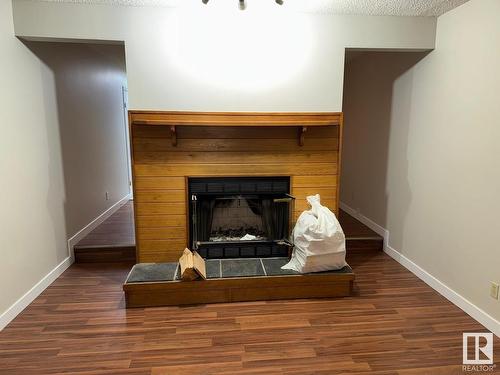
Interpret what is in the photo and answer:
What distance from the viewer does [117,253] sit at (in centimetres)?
349

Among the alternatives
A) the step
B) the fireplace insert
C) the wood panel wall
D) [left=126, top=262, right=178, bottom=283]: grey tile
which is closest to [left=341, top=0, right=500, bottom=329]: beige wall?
the wood panel wall

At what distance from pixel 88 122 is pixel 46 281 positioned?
2011mm

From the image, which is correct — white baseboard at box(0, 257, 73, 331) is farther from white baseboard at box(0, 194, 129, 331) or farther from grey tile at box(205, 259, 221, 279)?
grey tile at box(205, 259, 221, 279)

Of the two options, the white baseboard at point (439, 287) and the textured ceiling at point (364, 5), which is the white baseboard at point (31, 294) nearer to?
the textured ceiling at point (364, 5)

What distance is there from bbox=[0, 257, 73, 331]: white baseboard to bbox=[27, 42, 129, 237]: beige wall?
0.40 metres

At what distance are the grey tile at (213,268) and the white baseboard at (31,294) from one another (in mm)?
1383

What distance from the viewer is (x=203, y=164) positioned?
2.90 meters

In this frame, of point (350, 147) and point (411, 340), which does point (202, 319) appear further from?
point (350, 147)

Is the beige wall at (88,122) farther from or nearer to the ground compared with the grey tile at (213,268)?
farther from the ground

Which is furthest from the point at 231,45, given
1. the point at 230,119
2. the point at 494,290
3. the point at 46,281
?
the point at 494,290

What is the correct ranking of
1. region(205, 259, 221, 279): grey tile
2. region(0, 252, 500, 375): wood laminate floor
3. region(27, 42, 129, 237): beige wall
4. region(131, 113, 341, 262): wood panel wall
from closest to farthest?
region(0, 252, 500, 375): wood laminate floor < region(205, 259, 221, 279): grey tile < region(131, 113, 341, 262): wood panel wall < region(27, 42, 129, 237): beige wall

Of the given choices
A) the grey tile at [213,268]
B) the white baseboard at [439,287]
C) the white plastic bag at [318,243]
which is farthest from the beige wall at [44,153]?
the white baseboard at [439,287]

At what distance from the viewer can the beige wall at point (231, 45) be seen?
8.65ft

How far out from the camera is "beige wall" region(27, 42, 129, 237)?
3367 mm
